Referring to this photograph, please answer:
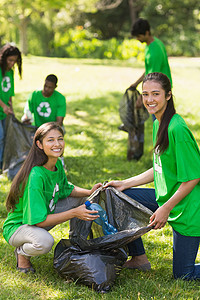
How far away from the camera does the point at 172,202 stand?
104 inches

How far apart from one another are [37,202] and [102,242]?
1.58 feet

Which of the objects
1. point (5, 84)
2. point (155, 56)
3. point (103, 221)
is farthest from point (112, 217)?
point (5, 84)

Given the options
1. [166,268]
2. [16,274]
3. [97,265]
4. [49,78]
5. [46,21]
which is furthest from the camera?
[46,21]

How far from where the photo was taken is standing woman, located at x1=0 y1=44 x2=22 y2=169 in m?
4.91

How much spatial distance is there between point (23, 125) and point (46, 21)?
1649 centimetres

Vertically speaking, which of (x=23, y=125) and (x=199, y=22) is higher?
(x=199, y=22)

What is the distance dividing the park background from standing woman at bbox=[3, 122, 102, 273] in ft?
0.74

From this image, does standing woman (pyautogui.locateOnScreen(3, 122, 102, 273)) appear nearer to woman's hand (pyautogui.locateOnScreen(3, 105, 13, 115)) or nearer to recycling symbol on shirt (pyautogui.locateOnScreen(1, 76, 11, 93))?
woman's hand (pyautogui.locateOnScreen(3, 105, 13, 115))

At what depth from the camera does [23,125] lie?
486 cm

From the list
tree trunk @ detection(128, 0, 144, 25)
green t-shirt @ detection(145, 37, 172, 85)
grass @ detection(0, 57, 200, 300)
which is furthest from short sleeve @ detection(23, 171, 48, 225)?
tree trunk @ detection(128, 0, 144, 25)

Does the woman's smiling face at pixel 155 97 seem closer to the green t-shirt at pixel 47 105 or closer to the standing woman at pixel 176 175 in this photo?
the standing woman at pixel 176 175

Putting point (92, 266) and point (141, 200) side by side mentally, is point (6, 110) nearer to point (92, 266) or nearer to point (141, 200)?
point (141, 200)

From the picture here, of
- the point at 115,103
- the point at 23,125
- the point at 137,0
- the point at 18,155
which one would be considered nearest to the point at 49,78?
the point at 23,125

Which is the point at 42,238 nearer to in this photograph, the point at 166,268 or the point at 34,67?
the point at 166,268
